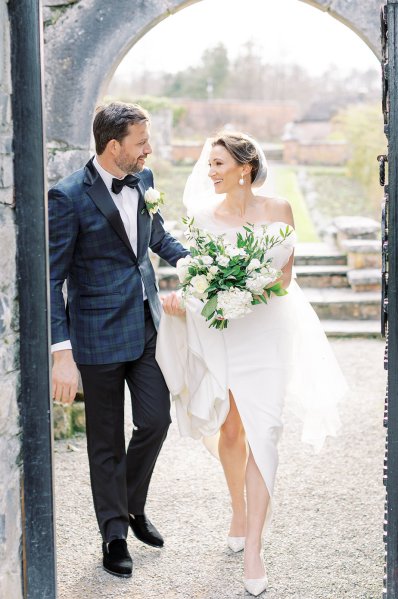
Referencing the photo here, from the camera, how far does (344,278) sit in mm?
11812

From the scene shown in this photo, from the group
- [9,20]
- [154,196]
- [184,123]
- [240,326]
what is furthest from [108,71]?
[184,123]

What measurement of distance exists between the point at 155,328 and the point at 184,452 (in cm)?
235

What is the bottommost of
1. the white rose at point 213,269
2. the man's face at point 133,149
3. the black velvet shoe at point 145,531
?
the black velvet shoe at point 145,531

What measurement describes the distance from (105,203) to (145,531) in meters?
1.67

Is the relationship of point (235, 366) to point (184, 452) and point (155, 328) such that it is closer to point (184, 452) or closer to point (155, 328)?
point (155, 328)

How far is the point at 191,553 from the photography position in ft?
14.9

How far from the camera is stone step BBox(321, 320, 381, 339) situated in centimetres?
1034

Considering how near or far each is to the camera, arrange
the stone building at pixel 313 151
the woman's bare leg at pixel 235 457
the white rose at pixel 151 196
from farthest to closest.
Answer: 1. the stone building at pixel 313 151
2. the woman's bare leg at pixel 235 457
3. the white rose at pixel 151 196

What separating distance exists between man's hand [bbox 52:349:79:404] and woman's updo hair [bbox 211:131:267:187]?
124cm

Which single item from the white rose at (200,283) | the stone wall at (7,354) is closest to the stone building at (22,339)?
the stone wall at (7,354)

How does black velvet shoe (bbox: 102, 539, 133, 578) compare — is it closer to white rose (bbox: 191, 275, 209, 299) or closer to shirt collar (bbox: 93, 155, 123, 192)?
white rose (bbox: 191, 275, 209, 299)

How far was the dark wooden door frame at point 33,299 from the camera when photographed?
3162 mm

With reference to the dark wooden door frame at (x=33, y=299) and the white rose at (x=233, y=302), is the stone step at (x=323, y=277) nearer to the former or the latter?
the white rose at (x=233, y=302)

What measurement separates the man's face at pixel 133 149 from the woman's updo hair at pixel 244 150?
408 millimetres
